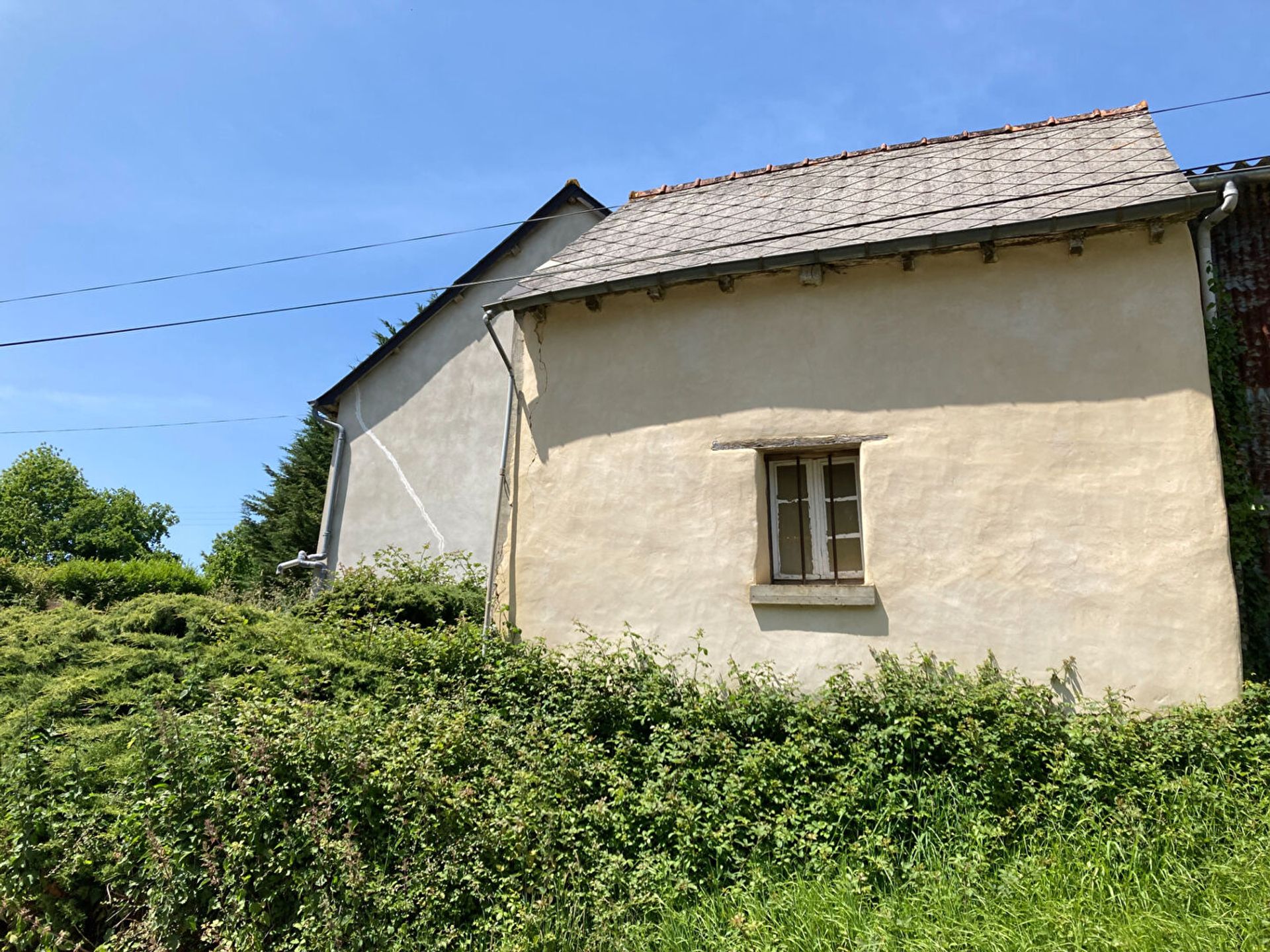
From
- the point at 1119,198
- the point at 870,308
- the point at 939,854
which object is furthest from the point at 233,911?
the point at 1119,198

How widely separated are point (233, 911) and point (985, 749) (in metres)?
4.63

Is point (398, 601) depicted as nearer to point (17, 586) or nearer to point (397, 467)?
point (397, 467)

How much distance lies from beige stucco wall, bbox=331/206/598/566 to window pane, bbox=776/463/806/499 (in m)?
6.08

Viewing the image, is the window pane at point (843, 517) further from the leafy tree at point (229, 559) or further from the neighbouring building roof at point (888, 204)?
the leafy tree at point (229, 559)

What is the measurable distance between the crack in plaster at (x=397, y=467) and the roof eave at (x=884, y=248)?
18.1 ft

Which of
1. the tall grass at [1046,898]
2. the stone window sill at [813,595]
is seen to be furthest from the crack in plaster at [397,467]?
the tall grass at [1046,898]

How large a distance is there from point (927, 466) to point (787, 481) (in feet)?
3.90

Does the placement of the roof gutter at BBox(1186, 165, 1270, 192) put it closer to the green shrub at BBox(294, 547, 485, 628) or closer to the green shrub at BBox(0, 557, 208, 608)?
the green shrub at BBox(294, 547, 485, 628)

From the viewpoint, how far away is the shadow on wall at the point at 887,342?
5844 millimetres

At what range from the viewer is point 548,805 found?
5059 mm

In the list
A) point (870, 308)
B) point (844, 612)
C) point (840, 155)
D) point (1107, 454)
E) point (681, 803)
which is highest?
point (840, 155)

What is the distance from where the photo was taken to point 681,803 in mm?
5047

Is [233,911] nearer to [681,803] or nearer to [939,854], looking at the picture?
[681,803]

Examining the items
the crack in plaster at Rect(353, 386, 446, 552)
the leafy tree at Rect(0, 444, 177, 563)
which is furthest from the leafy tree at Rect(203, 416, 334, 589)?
the leafy tree at Rect(0, 444, 177, 563)
